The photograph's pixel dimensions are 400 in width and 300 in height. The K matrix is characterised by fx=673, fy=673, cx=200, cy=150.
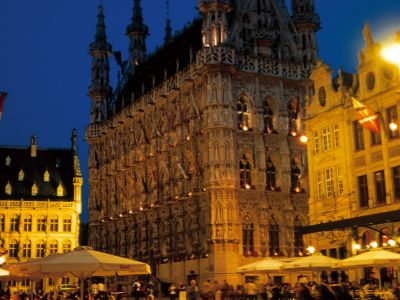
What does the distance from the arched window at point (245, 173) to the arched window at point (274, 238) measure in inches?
121

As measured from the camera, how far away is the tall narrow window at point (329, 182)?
118ft

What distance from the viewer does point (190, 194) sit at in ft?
156

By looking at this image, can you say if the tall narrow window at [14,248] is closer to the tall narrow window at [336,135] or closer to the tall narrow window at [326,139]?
the tall narrow window at [326,139]

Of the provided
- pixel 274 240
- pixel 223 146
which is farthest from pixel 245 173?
pixel 274 240

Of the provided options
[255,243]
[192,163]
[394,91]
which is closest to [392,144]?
[394,91]

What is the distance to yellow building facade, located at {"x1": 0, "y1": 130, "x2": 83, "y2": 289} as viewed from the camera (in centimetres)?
7300

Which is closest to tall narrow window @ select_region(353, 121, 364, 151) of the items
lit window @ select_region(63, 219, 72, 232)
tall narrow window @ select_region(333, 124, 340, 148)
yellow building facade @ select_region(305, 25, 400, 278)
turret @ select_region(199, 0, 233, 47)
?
yellow building facade @ select_region(305, 25, 400, 278)

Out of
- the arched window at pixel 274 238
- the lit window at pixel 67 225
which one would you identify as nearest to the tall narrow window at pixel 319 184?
the arched window at pixel 274 238

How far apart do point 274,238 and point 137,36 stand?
1209 inches

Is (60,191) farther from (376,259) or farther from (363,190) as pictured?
(376,259)

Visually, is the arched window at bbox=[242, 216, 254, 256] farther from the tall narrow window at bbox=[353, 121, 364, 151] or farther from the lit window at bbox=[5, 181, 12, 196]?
the lit window at bbox=[5, 181, 12, 196]

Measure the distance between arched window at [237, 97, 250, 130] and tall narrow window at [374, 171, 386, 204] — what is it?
1476 cm

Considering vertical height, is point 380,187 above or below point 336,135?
below

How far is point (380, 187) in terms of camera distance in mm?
33000
